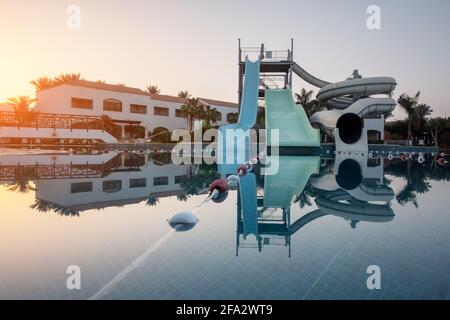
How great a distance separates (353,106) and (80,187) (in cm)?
1744

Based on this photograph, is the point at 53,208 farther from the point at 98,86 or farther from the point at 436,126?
the point at 436,126

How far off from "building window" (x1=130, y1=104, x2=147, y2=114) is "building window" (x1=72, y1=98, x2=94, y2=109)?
5278 mm

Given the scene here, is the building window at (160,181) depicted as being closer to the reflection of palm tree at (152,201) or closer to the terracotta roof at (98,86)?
the reflection of palm tree at (152,201)

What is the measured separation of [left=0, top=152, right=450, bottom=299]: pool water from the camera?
2.70 m

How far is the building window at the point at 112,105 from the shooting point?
118 ft

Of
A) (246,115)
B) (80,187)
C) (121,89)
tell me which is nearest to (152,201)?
(80,187)

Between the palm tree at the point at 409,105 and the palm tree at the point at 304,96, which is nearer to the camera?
the palm tree at the point at 304,96

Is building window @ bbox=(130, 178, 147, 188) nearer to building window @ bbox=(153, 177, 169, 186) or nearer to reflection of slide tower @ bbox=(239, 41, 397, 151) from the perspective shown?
building window @ bbox=(153, 177, 169, 186)

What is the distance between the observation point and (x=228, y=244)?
3924 millimetres

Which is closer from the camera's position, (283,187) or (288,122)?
(283,187)

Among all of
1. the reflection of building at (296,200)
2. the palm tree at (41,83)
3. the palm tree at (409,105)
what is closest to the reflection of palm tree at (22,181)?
the reflection of building at (296,200)

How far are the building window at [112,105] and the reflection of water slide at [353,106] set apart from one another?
984 inches

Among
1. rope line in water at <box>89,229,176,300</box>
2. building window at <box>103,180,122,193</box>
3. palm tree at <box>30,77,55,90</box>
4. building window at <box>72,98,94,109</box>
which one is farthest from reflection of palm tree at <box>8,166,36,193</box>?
palm tree at <box>30,77,55,90</box>

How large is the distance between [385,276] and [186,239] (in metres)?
2.43
